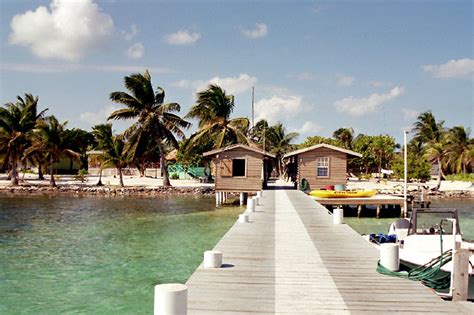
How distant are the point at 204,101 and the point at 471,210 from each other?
88.7 ft

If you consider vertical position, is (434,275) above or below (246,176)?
below

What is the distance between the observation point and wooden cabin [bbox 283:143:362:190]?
118ft

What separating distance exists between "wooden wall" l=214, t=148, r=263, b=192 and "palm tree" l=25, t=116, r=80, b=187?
70.1 ft

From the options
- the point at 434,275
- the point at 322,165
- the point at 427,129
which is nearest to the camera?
the point at 434,275

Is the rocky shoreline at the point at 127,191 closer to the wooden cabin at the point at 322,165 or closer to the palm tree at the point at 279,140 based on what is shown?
the wooden cabin at the point at 322,165

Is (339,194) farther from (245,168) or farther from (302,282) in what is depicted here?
(302,282)

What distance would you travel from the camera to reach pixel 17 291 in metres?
13.1

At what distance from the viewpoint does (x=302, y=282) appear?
884 cm

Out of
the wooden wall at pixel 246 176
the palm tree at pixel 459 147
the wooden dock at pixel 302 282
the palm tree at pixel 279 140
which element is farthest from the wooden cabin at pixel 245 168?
the palm tree at pixel 279 140

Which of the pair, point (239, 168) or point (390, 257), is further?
point (239, 168)

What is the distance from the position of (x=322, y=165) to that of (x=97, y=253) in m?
21.9

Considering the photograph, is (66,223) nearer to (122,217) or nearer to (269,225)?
(122,217)

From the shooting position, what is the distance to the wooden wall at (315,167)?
35.9 metres

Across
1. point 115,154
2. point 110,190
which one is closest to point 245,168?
point 110,190
